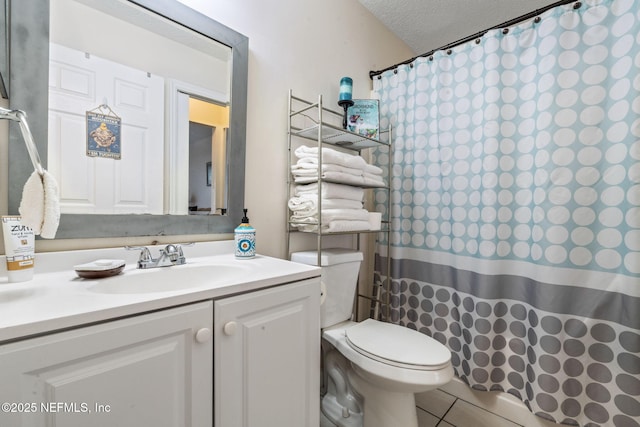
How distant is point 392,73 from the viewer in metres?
1.74

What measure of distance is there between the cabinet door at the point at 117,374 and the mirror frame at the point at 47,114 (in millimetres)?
503

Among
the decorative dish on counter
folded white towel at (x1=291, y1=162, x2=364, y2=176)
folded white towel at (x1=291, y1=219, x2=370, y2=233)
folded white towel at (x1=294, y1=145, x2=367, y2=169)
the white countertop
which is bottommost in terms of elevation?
the white countertop

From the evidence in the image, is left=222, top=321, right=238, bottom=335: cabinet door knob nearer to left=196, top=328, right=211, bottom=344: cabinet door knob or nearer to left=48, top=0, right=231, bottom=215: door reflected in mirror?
left=196, top=328, right=211, bottom=344: cabinet door knob

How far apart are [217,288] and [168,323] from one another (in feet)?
0.42

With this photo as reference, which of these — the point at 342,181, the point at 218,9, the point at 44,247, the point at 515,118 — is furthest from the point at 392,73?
the point at 44,247

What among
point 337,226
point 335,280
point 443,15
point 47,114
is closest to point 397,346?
point 335,280

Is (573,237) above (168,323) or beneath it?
above

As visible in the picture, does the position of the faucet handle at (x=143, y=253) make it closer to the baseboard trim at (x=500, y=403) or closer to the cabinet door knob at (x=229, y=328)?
the cabinet door knob at (x=229, y=328)

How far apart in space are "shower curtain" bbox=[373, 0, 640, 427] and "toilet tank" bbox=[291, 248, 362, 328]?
0.41 meters

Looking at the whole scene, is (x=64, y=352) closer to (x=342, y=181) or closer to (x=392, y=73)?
(x=342, y=181)

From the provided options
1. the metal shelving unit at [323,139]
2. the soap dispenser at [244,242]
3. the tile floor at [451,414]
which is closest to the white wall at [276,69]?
the metal shelving unit at [323,139]

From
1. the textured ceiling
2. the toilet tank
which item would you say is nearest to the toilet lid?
the toilet tank

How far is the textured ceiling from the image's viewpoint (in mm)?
1642

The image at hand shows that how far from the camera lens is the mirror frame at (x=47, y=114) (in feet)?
2.52
